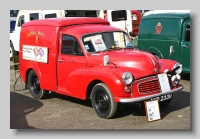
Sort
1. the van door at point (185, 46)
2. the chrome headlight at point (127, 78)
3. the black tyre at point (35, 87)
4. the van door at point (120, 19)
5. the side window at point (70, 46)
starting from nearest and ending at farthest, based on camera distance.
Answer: the chrome headlight at point (127, 78) → the side window at point (70, 46) → the black tyre at point (35, 87) → the van door at point (185, 46) → the van door at point (120, 19)

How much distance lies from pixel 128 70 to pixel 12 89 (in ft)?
13.8

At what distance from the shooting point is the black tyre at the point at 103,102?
5809 mm

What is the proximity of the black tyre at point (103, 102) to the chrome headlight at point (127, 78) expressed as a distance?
0.39 m

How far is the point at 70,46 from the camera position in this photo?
6871mm

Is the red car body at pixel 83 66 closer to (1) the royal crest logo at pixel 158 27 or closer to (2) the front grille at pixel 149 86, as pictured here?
(2) the front grille at pixel 149 86

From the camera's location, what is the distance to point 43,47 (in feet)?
24.0

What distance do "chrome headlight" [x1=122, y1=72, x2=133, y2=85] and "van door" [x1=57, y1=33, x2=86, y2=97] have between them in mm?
1114

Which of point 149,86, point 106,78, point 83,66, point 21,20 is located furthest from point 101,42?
point 21,20

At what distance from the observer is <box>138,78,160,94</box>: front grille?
5.76 metres

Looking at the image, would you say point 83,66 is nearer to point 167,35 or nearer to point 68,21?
point 68,21

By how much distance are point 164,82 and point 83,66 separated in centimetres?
161

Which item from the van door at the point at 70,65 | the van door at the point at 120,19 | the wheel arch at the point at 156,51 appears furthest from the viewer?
the van door at the point at 120,19

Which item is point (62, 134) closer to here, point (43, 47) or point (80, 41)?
point (80, 41)

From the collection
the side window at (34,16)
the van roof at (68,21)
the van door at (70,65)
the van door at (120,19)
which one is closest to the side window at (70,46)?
the van door at (70,65)
